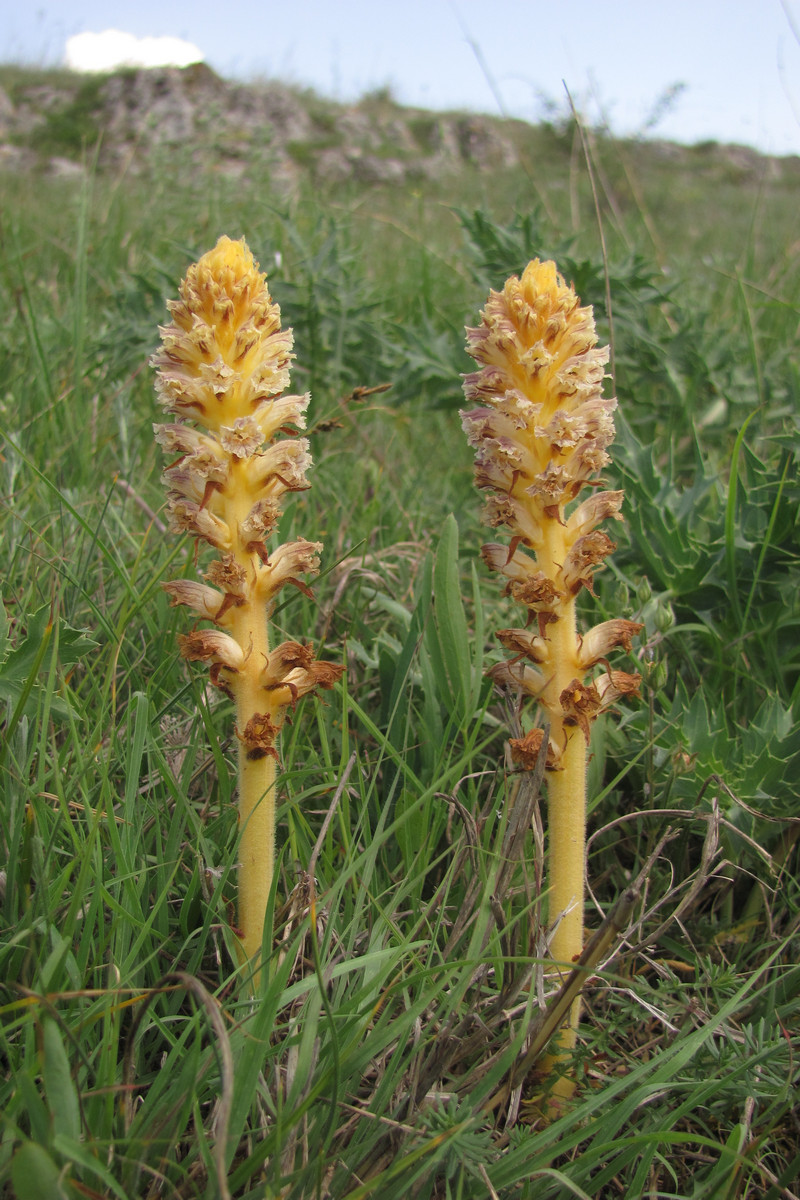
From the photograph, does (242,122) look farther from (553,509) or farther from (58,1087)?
(58,1087)

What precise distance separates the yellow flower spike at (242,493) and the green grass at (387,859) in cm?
13

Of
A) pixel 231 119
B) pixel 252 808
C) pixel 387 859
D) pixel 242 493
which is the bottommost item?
pixel 387 859

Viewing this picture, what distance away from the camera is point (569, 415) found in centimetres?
140

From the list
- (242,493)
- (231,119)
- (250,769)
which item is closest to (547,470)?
(242,493)

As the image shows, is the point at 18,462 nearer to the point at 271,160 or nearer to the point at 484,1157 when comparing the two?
the point at 484,1157

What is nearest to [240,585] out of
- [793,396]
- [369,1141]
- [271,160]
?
[369,1141]

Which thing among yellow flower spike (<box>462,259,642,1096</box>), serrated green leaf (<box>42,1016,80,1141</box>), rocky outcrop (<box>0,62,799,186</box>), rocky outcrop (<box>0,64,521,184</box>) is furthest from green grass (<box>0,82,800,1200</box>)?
rocky outcrop (<box>0,64,521,184</box>)

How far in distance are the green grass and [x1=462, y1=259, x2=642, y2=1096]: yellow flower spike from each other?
104mm

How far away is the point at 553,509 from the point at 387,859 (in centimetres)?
81

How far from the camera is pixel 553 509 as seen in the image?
4.69 ft

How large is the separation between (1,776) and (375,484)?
161 cm

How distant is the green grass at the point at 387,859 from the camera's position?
1.18 metres

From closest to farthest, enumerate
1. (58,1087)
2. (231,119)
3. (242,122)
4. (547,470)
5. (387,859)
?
(58,1087) < (547,470) < (387,859) < (231,119) < (242,122)

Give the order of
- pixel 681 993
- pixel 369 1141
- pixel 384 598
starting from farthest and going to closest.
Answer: pixel 384 598, pixel 681 993, pixel 369 1141
